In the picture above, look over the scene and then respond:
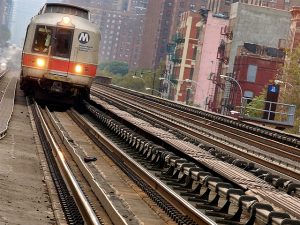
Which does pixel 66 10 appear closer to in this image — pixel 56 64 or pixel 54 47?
pixel 54 47

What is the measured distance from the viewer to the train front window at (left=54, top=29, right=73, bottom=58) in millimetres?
30578

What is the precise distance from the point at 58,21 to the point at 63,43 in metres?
0.93

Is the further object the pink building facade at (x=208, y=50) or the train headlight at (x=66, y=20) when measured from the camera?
the pink building facade at (x=208, y=50)

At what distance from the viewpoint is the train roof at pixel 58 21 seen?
3055cm

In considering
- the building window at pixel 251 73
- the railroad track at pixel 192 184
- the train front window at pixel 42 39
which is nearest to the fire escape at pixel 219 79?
the building window at pixel 251 73

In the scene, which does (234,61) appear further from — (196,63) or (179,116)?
(179,116)

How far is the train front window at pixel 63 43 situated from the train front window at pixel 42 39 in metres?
0.34

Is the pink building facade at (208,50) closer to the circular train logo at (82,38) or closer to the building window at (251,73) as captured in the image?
the building window at (251,73)

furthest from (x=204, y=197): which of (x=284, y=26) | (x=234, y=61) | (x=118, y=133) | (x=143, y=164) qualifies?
(x=284, y=26)

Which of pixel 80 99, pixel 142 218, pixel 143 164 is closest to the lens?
pixel 142 218

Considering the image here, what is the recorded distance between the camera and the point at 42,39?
30.4 m

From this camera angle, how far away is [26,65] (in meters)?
→ 30.8

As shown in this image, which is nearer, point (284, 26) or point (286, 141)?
point (286, 141)

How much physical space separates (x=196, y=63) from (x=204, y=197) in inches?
4100
